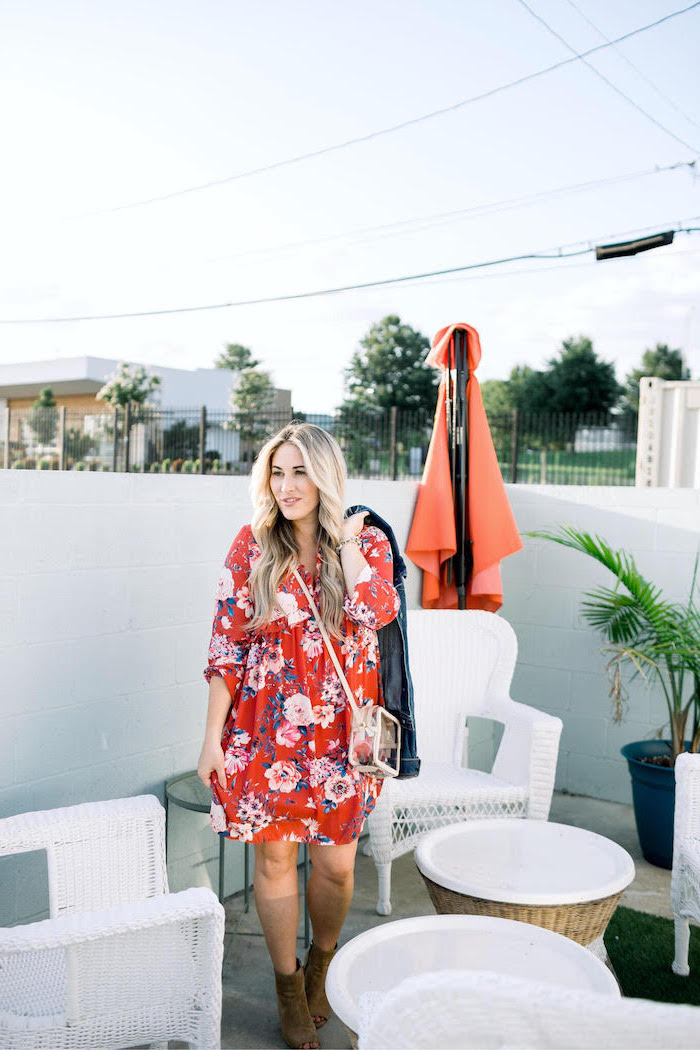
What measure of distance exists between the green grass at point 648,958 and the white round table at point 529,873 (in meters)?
0.32

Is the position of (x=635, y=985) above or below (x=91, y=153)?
below

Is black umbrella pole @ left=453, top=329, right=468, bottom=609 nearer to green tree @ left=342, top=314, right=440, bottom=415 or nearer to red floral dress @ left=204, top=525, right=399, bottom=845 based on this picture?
red floral dress @ left=204, top=525, right=399, bottom=845

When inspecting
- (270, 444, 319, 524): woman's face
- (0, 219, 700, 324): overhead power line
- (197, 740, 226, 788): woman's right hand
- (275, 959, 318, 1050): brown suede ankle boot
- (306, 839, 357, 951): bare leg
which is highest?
(0, 219, 700, 324): overhead power line

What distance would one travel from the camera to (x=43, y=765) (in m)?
2.38

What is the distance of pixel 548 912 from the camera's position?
2055 mm

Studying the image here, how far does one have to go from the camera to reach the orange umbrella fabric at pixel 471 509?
3824 millimetres

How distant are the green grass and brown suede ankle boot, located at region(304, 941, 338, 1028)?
891 millimetres

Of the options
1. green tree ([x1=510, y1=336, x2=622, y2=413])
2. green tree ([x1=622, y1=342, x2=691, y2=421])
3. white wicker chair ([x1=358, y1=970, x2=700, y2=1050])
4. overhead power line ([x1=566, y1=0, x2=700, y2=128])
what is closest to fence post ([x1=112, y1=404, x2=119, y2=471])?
overhead power line ([x1=566, y1=0, x2=700, y2=128])

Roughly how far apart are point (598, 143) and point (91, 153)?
9836 mm

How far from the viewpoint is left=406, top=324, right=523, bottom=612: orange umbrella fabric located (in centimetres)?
382

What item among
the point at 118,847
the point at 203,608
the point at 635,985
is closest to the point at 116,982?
the point at 118,847

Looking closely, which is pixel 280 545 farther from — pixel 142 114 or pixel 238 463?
pixel 142 114

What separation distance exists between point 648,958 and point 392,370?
34573mm

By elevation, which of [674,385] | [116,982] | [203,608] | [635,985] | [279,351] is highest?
[279,351]
